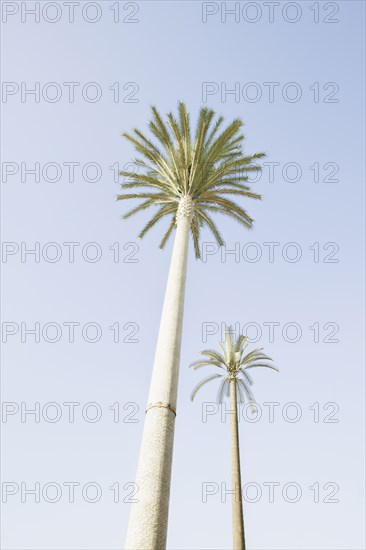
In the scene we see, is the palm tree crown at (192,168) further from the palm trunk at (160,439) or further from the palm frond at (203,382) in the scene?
the palm frond at (203,382)

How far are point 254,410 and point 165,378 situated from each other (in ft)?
56.5

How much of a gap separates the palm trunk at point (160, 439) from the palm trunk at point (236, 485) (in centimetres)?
1076

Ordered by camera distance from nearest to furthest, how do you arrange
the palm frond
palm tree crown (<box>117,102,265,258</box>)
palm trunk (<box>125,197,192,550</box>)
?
1. palm trunk (<box>125,197,192,550</box>)
2. palm tree crown (<box>117,102,265,258</box>)
3. the palm frond

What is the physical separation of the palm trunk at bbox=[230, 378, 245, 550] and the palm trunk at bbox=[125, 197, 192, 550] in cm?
1076

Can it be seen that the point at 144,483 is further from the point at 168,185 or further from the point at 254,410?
the point at 254,410

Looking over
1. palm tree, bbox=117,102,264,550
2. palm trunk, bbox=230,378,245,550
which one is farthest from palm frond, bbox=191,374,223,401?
palm tree, bbox=117,102,264,550

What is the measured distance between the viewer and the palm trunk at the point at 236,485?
14.3 metres

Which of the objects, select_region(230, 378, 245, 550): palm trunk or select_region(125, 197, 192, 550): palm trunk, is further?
select_region(230, 378, 245, 550): palm trunk

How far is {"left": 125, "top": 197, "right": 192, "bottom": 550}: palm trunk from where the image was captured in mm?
5008

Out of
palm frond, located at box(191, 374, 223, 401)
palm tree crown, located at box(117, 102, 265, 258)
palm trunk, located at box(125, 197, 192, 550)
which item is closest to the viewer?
palm trunk, located at box(125, 197, 192, 550)

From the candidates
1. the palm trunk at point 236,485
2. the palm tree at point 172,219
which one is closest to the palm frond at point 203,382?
the palm trunk at point 236,485

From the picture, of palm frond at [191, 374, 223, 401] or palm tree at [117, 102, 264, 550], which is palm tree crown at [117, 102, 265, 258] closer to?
palm tree at [117, 102, 264, 550]

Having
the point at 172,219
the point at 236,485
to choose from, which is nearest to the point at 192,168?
the point at 172,219

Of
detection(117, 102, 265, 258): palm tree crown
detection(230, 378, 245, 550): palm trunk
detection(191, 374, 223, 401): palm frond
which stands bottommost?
detection(230, 378, 245, 550): palm trunk
